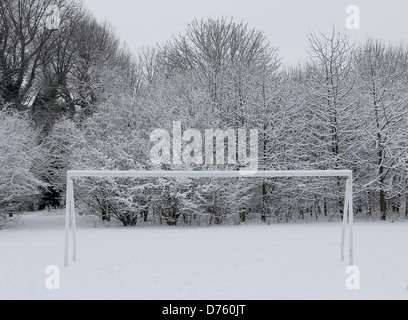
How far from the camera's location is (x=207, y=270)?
689 centimetres

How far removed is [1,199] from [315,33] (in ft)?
50.1

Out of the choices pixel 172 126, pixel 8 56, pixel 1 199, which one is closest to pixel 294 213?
pixel 172 126

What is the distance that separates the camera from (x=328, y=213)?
2059 centimetres

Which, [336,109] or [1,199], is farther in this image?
[336,109]
